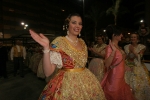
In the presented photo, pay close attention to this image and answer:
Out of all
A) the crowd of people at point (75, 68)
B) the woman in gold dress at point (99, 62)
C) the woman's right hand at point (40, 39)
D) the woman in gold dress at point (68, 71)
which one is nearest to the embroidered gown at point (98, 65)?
the woman in gold dress at point (99, 62)

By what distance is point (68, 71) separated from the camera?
1926mm

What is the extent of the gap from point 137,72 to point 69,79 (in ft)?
8.23

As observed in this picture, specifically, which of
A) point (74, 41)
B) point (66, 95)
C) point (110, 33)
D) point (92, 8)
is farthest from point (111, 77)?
point (92, 8)

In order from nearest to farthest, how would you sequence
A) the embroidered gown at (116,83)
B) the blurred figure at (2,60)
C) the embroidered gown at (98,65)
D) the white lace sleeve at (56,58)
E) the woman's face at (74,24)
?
the white lace sleeve at (56,58) < the woman's face at (74,24) < the embroidered gown at (116,83) < the embroidered gown at (98,65) < the blurred figure at (2,60)

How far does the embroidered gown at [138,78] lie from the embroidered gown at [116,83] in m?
0.94

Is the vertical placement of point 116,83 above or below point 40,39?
below

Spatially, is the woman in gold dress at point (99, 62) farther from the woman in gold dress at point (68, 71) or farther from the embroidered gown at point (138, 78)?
the woman in gold dress at point (68, 71)

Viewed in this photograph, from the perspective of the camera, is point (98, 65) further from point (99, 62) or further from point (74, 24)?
point (74, 24)

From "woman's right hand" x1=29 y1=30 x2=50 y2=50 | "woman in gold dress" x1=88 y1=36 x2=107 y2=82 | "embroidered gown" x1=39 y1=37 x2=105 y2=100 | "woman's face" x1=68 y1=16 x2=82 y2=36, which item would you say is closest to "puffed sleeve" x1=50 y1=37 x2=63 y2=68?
"embroidered gown" x1=39 y1=37 x2=105 y2=100

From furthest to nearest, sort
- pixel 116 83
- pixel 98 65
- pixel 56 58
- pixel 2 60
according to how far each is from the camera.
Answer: pixel 2 60, pixel 98 65, pixel 116 83, pixel 56 58

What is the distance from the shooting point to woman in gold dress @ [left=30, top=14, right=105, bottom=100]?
1.75 metres

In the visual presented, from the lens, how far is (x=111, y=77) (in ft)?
9.23

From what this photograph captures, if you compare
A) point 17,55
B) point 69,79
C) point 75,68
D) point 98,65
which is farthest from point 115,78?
point 17,55

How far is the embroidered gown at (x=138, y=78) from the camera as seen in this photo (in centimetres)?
357
